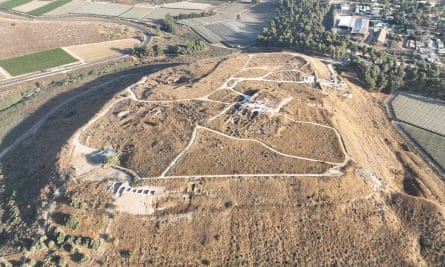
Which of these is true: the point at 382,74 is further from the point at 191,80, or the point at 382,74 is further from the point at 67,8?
the point at 67,8

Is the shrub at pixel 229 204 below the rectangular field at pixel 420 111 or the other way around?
below

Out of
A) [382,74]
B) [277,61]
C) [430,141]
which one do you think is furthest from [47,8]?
[430,141]

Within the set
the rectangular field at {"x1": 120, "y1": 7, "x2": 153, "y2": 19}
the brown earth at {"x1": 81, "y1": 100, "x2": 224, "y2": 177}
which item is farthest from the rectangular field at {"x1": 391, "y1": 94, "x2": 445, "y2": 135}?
the rectangular field at {"x1": 120, "y1": 7, "x2": 153, "y2": 19}

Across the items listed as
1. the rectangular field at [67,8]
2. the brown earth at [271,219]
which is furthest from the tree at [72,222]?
the rectangular field at [67,8]

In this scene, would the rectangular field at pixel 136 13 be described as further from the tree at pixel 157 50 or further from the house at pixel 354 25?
the house at pixel 354 25

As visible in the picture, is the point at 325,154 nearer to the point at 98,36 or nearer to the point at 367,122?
the point at 367,122

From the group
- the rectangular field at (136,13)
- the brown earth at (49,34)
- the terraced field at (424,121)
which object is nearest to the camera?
the terraced field at (424,121)

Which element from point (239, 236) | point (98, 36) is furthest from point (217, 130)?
point (98, 36)
